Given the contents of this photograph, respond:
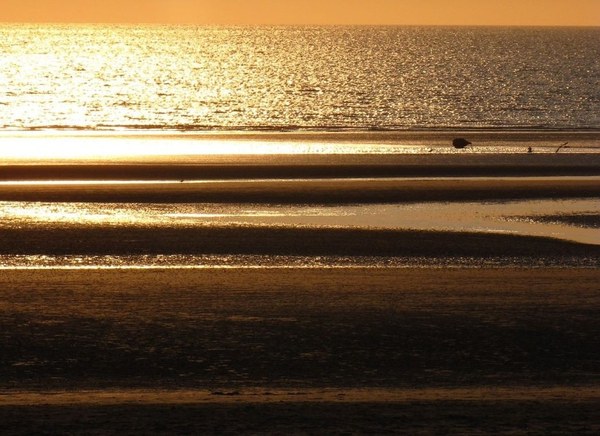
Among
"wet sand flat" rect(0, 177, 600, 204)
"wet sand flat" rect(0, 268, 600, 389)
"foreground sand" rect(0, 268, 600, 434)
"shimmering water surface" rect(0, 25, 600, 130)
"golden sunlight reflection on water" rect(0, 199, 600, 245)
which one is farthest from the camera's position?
"shimmering water surface" rect(0, 25, 600, 130)

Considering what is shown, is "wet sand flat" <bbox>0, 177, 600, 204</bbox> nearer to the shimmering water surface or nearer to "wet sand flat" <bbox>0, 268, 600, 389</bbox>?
"wet sand flat" <bbox>0, 268, 600, 389</bbox>

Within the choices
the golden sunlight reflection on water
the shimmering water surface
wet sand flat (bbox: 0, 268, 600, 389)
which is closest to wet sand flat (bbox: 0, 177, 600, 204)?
the golden sunlight reflection on water

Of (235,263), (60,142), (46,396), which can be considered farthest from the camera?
(60,142)

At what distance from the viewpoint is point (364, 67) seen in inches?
5886

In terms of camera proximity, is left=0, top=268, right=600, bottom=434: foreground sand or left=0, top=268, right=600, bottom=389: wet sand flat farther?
left=0, top=268, right=600, bottom=389: wet sand flat

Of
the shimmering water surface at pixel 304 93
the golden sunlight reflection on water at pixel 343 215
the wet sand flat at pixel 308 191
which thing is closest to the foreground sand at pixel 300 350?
the golden sunlight reflection on water at pixel 343 215

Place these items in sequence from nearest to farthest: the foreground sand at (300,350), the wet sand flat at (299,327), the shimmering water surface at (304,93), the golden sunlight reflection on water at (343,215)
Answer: the foreground sand at (300,350)
the wet sand flat at (299,327)
the golden sunlight reflection on water at (343,215)
the shimmering water surface at (304,93)

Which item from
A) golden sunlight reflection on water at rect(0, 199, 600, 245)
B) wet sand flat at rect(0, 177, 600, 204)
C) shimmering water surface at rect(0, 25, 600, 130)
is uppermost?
shimmering water surface at rect(0, 25, 600, 130)

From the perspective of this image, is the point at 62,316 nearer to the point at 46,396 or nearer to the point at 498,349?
the point at 46,396

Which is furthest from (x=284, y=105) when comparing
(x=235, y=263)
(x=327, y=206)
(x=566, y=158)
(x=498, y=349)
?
(x=498, y=349)

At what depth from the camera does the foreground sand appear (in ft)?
35.0

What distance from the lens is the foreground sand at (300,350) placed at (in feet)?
35.0

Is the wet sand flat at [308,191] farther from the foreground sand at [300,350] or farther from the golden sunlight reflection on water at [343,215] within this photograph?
the foreground sand at [300,350]

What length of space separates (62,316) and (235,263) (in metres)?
5.21
